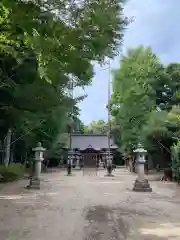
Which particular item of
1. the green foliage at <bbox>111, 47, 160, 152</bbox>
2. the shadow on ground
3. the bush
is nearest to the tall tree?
the green foliage at <bbox>111, 47, 160, 152</bbox>

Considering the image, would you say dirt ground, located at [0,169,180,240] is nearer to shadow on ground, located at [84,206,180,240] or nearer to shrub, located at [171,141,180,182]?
shadow on ground, located at [84,206,180,240]

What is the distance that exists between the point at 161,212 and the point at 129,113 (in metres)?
22.4

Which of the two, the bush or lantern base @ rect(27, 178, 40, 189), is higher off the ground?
the bush

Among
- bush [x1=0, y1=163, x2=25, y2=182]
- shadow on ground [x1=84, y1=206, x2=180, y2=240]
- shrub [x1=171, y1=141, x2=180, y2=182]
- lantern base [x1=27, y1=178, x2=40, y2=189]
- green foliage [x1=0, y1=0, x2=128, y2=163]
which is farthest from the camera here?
bush [x1=0, y1=163, x2=25, y2=182]

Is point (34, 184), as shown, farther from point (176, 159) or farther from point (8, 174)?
point (176, 159)

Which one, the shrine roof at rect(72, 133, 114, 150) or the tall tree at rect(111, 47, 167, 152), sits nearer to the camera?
the tall tree at rect(111, 47, 167, 152)

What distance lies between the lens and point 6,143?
74.9 feet

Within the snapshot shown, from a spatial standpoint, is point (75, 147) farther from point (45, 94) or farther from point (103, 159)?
point (45, 94)

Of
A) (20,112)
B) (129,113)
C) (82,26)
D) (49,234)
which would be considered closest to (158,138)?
(129,113)

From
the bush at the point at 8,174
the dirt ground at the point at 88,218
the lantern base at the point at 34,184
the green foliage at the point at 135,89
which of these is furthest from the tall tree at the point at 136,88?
the dirt ground at the point at 88,218

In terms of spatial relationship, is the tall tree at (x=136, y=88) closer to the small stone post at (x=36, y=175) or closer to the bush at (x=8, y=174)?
the bush at (x=8, y=174)

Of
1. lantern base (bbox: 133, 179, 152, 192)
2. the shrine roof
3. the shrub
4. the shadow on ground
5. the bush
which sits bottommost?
the shadow on ground

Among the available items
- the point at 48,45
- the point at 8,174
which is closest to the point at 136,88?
the point at 8,174

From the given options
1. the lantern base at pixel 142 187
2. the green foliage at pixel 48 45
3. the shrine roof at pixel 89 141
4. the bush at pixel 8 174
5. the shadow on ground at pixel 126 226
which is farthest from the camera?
the shrine roof at pixel 89 141
